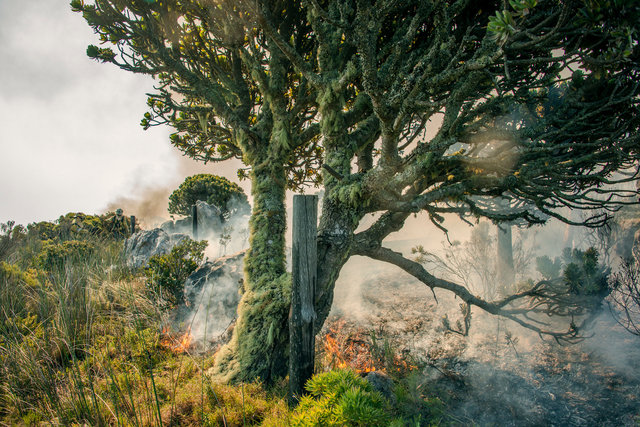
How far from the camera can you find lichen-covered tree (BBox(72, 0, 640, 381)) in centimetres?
260

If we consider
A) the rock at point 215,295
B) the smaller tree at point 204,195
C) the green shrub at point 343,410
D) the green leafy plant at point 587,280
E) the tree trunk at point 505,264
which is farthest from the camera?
the smaller tree at point 204,195

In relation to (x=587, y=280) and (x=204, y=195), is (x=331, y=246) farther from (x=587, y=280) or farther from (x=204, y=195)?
(x=204, y=195)

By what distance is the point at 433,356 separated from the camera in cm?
726

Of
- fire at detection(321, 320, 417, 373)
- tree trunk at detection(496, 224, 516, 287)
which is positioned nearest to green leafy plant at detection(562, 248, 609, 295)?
fire at detection(321, 320, 417, 373)

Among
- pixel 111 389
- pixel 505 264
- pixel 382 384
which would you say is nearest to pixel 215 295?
pixel 111 389

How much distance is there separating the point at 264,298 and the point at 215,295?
336cm

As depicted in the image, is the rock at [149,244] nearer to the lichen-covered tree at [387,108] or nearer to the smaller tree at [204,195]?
the lichen-covered tree at [387,108]

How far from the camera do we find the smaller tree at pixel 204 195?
61.2ft

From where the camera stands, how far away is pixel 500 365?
688 centimetres

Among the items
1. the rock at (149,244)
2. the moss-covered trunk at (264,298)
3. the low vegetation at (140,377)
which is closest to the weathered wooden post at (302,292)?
the low vegetation at (140,377)

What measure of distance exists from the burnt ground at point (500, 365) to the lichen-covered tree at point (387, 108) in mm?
1714

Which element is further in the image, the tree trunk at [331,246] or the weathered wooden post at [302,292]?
the tree trunk at [331,246]

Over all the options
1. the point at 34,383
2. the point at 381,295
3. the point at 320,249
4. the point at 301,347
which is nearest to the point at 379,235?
the point at 320,249

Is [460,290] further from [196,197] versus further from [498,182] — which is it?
[196,197]
